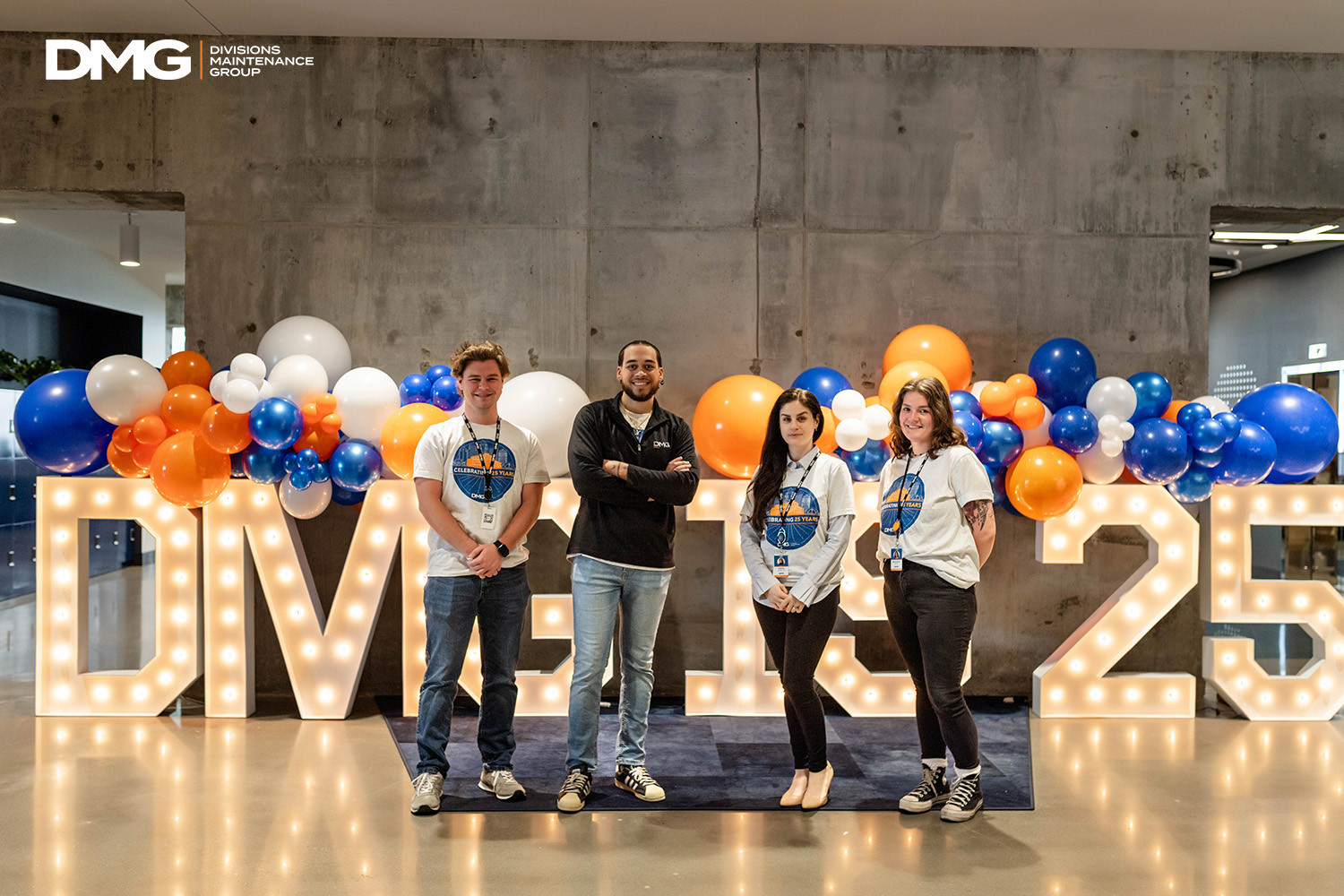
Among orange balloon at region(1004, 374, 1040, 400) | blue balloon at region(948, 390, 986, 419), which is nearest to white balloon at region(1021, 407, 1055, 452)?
orange balloon at region(1004, 374, 1040, 400)

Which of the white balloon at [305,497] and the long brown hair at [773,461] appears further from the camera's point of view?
the white balloon at [305,497]

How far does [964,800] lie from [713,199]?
314 cm

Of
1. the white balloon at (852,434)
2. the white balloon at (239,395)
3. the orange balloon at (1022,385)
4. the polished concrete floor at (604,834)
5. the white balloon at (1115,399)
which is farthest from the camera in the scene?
the orange balloon at (1022,385)

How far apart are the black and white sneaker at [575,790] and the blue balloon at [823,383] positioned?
195 centimetres

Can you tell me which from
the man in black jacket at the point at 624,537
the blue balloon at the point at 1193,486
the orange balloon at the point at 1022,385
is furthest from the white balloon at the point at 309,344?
the blue balloon at the point at 1193,486

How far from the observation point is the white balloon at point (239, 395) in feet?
12.9

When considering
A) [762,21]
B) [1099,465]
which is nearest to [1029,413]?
[1099,465]

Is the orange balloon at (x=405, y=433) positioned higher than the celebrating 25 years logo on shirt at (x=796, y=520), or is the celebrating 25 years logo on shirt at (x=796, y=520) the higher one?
the orange balloon at (x=405, y=433)

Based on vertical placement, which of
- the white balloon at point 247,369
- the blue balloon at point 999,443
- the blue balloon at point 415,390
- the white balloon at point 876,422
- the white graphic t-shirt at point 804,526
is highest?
the white balloon at point 247,369

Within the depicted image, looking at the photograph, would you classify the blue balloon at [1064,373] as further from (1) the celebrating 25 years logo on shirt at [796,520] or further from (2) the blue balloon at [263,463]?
(2) the blue balloon at [263,463]

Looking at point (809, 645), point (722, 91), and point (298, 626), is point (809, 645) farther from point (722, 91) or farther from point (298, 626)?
point (722, 91)

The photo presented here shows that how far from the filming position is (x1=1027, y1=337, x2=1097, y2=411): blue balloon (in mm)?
4375

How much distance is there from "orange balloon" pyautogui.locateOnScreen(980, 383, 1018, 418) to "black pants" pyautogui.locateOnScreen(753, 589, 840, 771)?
5.00ft

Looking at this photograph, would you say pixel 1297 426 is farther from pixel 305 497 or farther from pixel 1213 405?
pixel 305 497
